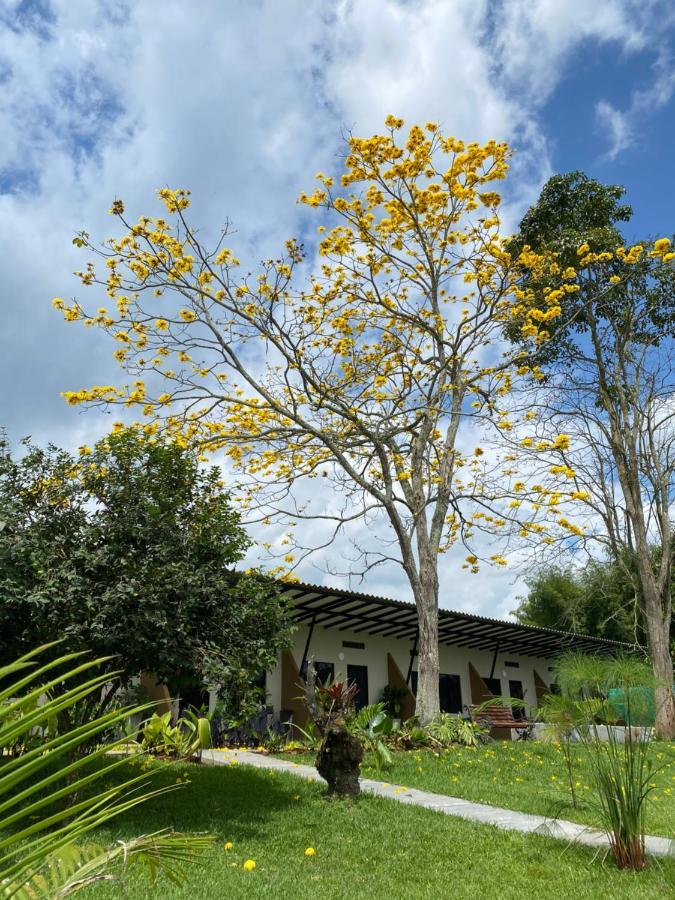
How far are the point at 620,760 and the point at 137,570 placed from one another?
4.04 metres

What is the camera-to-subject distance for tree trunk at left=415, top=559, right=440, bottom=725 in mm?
11328

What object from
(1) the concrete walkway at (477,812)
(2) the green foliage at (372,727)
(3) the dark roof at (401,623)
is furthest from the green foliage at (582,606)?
Result: (1) the concrete walkway at (477,812)

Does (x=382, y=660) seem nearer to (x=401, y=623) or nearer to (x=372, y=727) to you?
(x=401, y=623)

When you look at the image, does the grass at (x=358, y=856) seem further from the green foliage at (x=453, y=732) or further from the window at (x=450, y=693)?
the window at (x=450, y=693)

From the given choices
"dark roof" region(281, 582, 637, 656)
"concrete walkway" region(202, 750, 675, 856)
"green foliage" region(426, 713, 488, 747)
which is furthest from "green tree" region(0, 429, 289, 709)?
"dark roof" region(281, 582, 637, 656)

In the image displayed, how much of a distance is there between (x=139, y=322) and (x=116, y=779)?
248 inches

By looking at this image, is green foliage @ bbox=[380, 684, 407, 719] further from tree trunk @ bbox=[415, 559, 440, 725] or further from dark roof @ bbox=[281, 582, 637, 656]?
tree trunk @ bbox=[415, 559, 440, 725]

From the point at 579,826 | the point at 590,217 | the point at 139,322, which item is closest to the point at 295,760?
the point at 579,826

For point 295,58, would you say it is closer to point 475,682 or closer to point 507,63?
point 507,63

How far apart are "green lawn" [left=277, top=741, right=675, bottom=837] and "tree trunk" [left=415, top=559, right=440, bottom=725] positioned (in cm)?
100

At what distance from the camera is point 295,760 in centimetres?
951

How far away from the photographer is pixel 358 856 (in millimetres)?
4844

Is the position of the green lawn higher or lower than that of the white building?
lower

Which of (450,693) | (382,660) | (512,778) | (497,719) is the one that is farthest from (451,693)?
(512,778)
